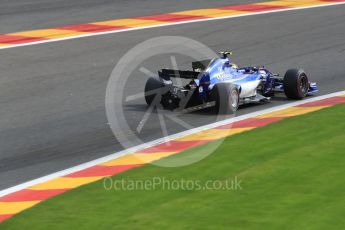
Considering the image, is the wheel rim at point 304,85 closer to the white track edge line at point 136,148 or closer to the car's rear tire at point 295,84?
the car's rear tire at point 295,84

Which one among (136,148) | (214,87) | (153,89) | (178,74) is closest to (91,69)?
(153,89)

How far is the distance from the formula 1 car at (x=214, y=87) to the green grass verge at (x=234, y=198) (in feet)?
7.19

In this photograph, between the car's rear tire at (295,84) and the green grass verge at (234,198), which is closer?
the green grass verge at (234,198)

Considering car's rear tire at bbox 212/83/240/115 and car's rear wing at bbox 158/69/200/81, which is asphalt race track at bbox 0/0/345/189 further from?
car's rear wing at bbox 158/69/200/81

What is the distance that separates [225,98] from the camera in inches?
598

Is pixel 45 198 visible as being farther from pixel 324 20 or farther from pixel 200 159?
pixel 324 20

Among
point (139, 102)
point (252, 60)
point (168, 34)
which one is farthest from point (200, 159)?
point (168, 34)

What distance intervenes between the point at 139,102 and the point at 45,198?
233 inches

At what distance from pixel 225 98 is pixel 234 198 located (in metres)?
4.90

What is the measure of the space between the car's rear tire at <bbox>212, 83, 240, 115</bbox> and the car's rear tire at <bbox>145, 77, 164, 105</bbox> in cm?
106

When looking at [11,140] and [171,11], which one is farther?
[171,11]

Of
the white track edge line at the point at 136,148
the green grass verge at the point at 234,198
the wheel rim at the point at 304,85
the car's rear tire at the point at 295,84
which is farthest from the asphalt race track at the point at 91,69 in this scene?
the green grass verge at the point at 234,198

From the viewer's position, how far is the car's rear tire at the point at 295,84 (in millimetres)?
16484

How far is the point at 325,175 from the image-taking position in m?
11.2
